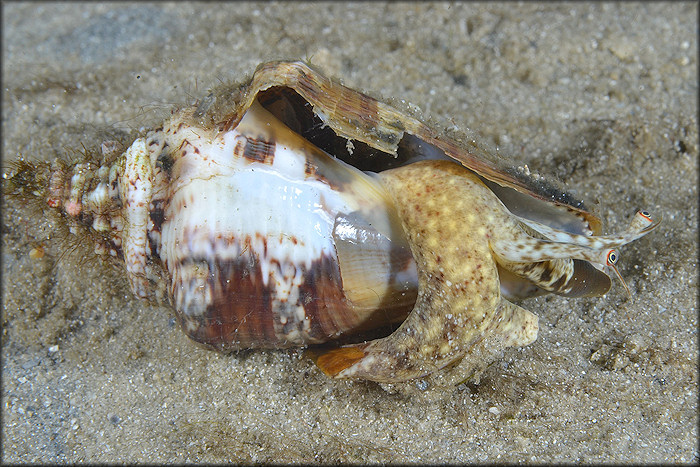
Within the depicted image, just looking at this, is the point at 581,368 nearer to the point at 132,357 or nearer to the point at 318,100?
the point at 318,100

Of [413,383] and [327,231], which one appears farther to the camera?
[413,383]

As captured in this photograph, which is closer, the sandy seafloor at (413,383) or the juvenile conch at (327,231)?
the juvenile conch at (327,231)

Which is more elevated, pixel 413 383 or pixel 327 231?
pixel 327 231

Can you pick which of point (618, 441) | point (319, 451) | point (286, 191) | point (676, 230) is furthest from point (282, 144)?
point (676, 230)

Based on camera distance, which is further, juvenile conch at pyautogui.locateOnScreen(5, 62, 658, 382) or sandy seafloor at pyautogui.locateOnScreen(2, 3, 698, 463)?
sandy seafloor at pyautogui.locateOnScreen(2, 3, 698, 463)
